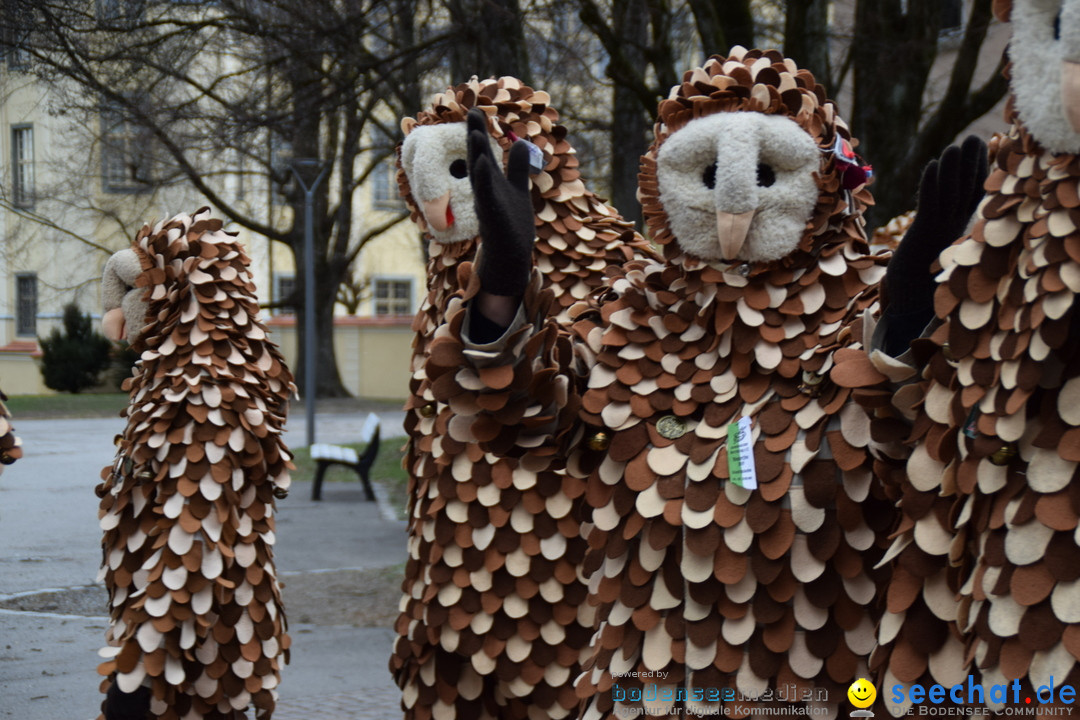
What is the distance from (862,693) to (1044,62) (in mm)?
1099

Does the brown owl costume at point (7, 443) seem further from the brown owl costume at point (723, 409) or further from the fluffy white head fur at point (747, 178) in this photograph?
the fluffy white head fur at point (747, 178)

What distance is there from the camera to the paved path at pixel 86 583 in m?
4.72

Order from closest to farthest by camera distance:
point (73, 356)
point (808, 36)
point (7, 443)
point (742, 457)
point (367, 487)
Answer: point (742, 457) → point (7, 443) → point (808, 36) → point (367, 487) → point (73, 356)

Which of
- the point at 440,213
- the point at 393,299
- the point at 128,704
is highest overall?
the point at 440,213

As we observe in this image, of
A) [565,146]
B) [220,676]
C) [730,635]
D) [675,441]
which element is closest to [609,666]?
[730,635]

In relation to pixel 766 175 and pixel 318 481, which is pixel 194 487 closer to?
pixel 766 175

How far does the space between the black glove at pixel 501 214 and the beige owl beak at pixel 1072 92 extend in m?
0.94

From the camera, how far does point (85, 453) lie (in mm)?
12148

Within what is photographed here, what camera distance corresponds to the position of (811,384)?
229 cm

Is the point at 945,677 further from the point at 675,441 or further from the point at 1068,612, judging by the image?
the point at 675,441

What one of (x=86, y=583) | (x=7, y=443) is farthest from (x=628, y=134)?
(x=7, y=443)

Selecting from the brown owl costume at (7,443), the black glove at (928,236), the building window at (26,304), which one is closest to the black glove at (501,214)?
the black glove at (928,236)

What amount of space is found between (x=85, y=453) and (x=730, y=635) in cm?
1119

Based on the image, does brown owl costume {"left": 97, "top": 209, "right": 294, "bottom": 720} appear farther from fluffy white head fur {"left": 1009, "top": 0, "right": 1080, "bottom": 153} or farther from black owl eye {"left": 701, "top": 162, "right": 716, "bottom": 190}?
fluffy white head fur {"left": 1009, "top": 0, "right": 1080, "bottom": 153}
